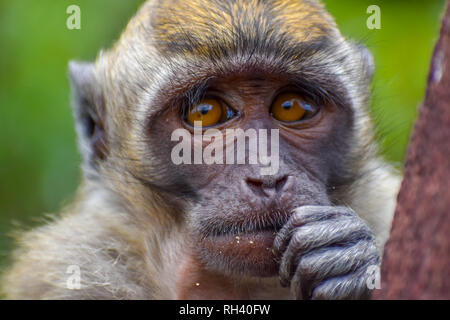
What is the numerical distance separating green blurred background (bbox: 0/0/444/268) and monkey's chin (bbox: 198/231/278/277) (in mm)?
2738

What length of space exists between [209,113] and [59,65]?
2680 mm

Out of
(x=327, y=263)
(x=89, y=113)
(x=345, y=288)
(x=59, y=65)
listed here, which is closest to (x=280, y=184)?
(x=327, y=263)

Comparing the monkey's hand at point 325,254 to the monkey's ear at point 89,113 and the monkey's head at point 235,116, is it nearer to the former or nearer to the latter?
the monkey's head at point 235,116

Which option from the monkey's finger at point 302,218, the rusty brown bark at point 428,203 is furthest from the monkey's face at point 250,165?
the rusty brown bark at point 428,203

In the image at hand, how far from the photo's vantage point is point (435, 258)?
1779 mm

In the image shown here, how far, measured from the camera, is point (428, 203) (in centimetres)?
183

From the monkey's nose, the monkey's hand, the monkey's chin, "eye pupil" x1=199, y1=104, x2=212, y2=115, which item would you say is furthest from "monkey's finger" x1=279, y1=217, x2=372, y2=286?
"eye pupil" x1=199, y1=104, x2=212, y2=115

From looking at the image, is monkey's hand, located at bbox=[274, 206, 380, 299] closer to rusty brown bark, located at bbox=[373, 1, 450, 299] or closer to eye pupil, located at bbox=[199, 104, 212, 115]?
eye pupil, located at bbox=[199, 104, 212, 115]

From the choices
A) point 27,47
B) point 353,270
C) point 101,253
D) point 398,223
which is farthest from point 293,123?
point 27,47

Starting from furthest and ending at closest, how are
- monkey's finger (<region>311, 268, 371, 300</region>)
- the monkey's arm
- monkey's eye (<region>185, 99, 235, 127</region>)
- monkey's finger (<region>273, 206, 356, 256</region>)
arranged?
the monkey's arm
monkey's eye (<region>185, 99, 235, 127</region>)
monkey's finger (<region>273, 206, 356, 256</region>)
monkey's finger (<region>311, 268, 371, 300</region>)

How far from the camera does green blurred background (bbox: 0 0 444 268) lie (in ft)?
19.5

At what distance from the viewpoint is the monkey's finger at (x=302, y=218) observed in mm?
3191

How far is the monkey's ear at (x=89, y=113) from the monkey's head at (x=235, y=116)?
6.4 inches

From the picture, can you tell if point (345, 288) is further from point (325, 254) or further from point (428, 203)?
point (428, 203)
